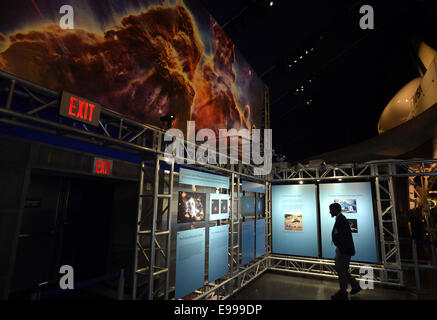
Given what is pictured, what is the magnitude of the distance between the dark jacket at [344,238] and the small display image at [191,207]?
3.49 meters

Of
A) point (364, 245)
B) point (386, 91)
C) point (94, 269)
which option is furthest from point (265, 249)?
point (386, 91)

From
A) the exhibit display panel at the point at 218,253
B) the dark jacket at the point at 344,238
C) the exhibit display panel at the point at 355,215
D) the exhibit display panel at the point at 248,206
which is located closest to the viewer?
the exhibit display panel at the point at 218,253

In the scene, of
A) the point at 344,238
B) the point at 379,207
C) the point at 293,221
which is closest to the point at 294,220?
the point at 293,221

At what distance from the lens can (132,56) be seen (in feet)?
15.2

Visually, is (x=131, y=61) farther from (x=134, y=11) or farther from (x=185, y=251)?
(x=185, y=251)

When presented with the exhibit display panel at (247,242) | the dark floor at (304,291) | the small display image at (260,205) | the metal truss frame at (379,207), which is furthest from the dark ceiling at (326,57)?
the dark floor at (304,291)

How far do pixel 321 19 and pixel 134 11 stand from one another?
7047 mm

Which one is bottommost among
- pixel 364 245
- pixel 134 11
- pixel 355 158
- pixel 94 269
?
pixel 94 269

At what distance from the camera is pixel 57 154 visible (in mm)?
4098

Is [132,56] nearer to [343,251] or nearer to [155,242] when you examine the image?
[155,242]

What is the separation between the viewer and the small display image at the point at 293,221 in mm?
8367

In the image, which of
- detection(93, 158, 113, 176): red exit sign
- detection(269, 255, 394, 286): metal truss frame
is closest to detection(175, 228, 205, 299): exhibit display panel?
detection(93, 158, 113, 176): red exit sign

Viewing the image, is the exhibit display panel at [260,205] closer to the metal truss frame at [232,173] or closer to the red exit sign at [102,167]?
the metal truss frame at [232,173]

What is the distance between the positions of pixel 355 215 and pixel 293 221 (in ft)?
6.70
